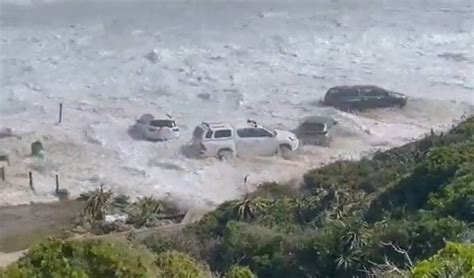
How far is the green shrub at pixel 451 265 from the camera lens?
7.56 meters

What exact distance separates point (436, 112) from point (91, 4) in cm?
1707

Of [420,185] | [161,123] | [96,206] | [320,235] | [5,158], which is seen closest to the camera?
[320,235]

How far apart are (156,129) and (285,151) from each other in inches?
118

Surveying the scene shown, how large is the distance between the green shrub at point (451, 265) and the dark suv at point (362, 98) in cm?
1952

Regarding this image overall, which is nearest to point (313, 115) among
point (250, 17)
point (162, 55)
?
point (162, 55)

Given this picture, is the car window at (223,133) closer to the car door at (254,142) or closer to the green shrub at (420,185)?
the car door at (254,142)

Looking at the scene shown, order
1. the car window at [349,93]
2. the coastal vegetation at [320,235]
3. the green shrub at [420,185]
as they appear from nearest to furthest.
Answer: the coastal vegetation at [320,235] < the green shrub at [420,185] < the car window at [349,93]

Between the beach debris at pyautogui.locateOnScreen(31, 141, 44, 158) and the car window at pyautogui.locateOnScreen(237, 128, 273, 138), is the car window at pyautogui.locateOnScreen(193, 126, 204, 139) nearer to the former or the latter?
the car window at pyautogui.locateOnScreen(237, 128, 273, 138)

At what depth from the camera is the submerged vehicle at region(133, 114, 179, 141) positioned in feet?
80.9

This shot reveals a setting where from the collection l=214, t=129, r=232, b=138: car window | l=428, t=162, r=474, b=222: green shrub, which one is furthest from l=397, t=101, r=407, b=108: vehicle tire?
l=428, t=162, r=474, b=222: green shrub

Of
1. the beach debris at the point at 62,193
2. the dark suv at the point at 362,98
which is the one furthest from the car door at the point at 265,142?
the beach debris at the point at 62,193

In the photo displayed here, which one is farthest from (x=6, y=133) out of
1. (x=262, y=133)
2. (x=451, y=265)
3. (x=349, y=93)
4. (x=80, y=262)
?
(x=451, y=265)

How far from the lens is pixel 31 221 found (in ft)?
62.9

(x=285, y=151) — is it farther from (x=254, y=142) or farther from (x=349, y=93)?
(x=349, y=93)
